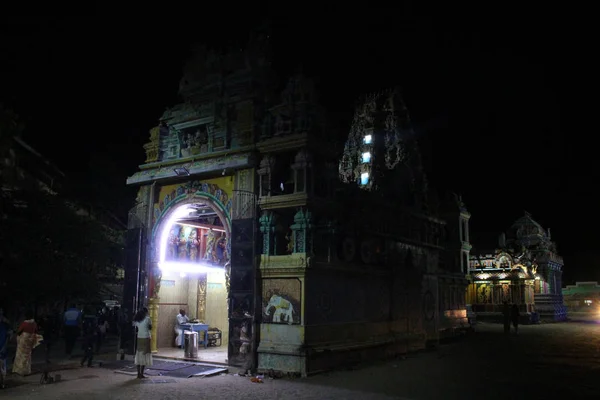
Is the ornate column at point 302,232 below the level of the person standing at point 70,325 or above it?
above

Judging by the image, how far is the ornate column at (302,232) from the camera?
14.2m

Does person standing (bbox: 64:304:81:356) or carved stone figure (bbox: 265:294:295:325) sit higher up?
carved stone figure (bbox: 265:294:295:325)

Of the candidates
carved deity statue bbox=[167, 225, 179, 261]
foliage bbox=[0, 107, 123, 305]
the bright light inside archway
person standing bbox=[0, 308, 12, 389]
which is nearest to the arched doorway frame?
the bright light inside archway

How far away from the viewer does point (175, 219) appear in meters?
17.7

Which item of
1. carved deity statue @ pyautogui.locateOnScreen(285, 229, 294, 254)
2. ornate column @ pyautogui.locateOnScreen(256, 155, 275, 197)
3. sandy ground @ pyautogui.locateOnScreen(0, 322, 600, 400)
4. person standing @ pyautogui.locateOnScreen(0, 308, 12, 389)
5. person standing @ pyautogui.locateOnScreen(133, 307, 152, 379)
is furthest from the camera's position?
carved deity statue @ pyautogui.locateOnScreen(285, 229, 294, 254)

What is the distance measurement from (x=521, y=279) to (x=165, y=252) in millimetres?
32744

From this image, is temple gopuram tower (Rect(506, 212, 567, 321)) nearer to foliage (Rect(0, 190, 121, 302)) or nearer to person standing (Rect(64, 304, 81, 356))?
foliage (Rect(0, 190, 121, 302))

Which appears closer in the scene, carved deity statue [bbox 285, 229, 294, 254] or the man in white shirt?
carved deity statue [bbox 285, 229, 294, 254]

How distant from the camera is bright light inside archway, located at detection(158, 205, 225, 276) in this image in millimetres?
17266

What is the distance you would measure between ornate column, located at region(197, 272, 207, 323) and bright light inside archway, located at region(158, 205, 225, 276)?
2.49 ft

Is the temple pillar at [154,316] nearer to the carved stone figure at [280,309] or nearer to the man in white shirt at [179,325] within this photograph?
the man in white shirt at [179,325]

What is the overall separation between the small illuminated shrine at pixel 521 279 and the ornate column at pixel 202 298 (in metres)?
29.1

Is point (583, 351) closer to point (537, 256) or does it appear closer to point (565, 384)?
point (565, 384)

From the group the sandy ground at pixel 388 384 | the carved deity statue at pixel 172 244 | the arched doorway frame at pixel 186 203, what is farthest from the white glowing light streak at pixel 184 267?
the sandy ground at pixel 388 384
